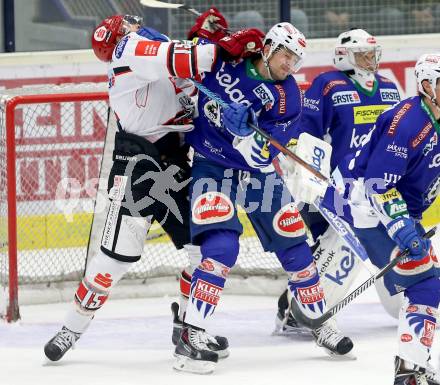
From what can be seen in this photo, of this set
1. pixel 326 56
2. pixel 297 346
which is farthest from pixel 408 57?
pixel 297 346

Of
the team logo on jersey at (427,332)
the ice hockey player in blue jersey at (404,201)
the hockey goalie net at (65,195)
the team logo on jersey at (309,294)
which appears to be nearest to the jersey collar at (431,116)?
the ice hockey player in blue jersey at (404,201)

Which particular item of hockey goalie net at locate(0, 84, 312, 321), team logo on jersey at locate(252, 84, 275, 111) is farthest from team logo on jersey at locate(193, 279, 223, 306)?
hockey goalie net at locate(0, 84, 312, 321)

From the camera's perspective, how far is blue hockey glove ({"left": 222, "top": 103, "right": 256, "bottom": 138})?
467cm

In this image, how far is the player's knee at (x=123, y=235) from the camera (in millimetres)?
4824

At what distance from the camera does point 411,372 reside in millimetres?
4211

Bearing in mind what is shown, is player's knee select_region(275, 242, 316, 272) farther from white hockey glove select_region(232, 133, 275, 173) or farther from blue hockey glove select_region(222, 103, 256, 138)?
blue hockey glove select_region(222, 103, 256, 138)

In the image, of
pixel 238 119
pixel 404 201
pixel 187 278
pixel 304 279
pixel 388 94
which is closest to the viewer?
pixel 404 201

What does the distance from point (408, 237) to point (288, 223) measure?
32.0 inches

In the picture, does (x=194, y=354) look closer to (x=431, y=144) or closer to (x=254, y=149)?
(x=254, y=149)

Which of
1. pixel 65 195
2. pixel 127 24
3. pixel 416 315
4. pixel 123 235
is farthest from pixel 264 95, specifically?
pixel 65 195

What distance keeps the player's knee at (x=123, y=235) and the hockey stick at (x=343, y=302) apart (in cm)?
68

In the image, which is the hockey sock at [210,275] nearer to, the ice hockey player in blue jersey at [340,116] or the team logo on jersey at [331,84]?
the ice hockey player in blue jersey at [340,116]

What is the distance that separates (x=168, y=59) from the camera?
184 inches

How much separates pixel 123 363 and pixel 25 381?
417 millimetres
